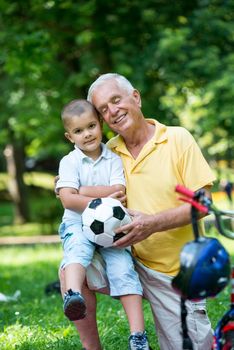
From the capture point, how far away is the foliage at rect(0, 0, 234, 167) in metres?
10.8

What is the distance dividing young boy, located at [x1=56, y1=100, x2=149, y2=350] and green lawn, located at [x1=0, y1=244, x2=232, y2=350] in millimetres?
764

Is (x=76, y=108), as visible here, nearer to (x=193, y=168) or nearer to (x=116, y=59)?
(x=193, y=168)

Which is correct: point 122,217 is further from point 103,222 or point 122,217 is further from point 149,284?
point 149,284

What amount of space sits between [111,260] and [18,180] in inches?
723

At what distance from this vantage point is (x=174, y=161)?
4219mm

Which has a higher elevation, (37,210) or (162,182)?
(162,182)

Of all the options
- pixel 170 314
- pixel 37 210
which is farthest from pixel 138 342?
pixel 37 210

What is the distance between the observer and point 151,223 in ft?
13.0

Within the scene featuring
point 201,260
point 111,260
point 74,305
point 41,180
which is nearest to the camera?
point 201,260

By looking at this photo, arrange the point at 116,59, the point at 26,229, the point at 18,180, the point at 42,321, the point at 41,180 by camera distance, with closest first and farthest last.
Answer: the point at 42,321
the point at 116,59
the point at 26,229
the point at 18,180
the point at 41,180

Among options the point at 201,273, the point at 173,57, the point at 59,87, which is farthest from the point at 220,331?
the point at 59,87

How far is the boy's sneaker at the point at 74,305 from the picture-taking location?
12.6 ft

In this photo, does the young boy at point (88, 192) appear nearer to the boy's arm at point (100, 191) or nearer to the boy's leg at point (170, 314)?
the boy's arm at point (100, 191)

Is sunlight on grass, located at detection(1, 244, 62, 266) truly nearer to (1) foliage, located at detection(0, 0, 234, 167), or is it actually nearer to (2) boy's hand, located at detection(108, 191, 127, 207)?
(1) foliage, located at detection(0, 0, 234, 167)
